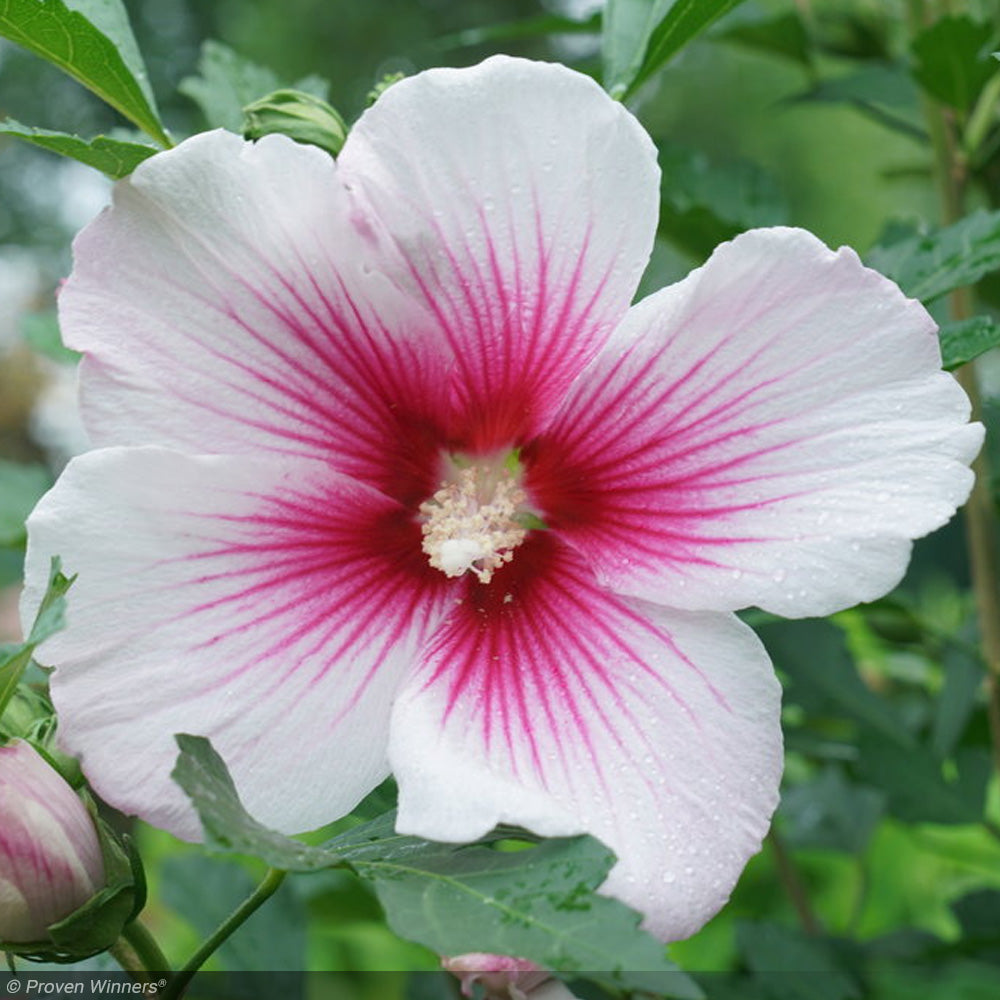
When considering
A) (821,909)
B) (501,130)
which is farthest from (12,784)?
(821,909)

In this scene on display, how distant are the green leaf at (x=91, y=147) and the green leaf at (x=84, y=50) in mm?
53

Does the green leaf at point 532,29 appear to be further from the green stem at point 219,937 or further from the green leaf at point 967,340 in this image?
the green stem at point 219,937

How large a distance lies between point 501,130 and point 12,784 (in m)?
0.31

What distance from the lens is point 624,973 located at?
0.45 meters

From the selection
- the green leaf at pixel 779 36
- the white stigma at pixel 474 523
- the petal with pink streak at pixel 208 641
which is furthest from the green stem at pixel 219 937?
the green leaf at pixel 779 36

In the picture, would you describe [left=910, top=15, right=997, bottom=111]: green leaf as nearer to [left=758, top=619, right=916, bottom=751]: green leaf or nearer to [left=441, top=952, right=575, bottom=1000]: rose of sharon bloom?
[left=758, top=619, right=916, bottom=751]: green leaf

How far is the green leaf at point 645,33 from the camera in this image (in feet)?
2.30

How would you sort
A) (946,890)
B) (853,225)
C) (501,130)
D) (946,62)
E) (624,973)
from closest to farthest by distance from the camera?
(624,973), (501,130), (946,62), (946,890), (853,225)

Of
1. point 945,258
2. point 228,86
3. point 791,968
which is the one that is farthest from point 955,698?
point 228,86

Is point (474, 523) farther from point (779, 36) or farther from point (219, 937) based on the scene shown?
point (779, 36)

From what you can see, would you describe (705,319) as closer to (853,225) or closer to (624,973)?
(624,973)

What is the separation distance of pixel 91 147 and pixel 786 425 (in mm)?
317

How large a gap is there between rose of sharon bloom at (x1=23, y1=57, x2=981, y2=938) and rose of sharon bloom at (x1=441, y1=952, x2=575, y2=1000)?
0.08 metres

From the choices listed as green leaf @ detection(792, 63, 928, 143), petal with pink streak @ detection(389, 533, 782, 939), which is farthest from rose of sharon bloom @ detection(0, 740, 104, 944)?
green leaf @ detection(792, 63, 928, 143)
